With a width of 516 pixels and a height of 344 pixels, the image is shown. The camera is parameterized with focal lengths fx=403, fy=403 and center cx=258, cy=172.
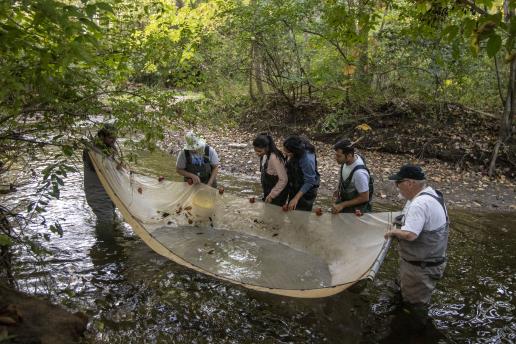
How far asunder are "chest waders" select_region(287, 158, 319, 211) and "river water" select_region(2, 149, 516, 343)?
136 cm

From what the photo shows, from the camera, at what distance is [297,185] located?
5.50m

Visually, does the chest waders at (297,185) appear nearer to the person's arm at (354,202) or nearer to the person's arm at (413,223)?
the person's arm at (354,202)

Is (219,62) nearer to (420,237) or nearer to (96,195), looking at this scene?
(96,195)

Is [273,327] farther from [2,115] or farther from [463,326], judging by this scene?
[2,115]

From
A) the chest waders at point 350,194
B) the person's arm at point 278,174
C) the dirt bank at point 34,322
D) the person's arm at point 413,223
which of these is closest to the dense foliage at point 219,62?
the dirt bank at point 34,322

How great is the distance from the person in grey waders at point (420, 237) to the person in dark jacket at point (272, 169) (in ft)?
6.07

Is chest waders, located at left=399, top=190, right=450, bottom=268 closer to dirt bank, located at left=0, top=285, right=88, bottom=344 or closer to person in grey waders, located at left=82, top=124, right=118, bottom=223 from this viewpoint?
dirt bank, located at left=0, top=285, right=88, bottom=344

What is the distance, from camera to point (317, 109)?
13570mm

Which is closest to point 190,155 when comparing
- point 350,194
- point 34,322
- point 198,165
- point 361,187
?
point 198,165

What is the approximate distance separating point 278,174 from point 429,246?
2.22 m

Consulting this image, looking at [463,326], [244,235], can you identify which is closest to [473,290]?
[463,326]

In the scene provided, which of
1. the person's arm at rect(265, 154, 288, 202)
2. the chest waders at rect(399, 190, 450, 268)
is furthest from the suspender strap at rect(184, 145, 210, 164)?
the chest waders at rect(399, 190, 450, 268)

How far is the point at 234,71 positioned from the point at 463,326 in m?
10.4

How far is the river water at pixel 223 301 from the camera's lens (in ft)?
13.2
